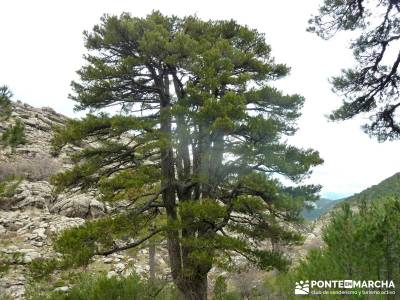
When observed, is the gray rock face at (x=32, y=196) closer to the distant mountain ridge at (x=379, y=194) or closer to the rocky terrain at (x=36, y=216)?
the rocky terrain at (x=36, y=216)

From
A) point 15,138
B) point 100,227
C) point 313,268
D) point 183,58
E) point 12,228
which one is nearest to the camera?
point 313,268

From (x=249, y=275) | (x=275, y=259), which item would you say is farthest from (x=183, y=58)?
(x=249, y=275)

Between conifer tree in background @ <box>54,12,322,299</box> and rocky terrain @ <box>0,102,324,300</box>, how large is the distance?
18.0ft

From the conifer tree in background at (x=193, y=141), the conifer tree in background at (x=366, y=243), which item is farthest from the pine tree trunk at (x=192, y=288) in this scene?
the conifer tree in background at (x=366, y=243)

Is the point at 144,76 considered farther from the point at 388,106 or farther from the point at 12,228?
the point at 12,228

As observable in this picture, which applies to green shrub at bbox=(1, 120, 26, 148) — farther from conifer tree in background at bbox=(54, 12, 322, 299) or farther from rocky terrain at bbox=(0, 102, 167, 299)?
rocky terrain at bbox=(0, 102, 167, 299)

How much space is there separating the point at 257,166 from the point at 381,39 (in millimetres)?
4100

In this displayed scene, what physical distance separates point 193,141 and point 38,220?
1621 cm

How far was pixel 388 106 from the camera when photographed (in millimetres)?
9406

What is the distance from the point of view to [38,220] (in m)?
23.3

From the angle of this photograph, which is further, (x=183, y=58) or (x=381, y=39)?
(x=183, y=58)

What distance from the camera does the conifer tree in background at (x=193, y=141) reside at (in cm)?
887

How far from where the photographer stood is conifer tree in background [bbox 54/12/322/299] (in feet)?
29.1

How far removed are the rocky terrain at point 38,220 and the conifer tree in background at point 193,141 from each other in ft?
18.0
